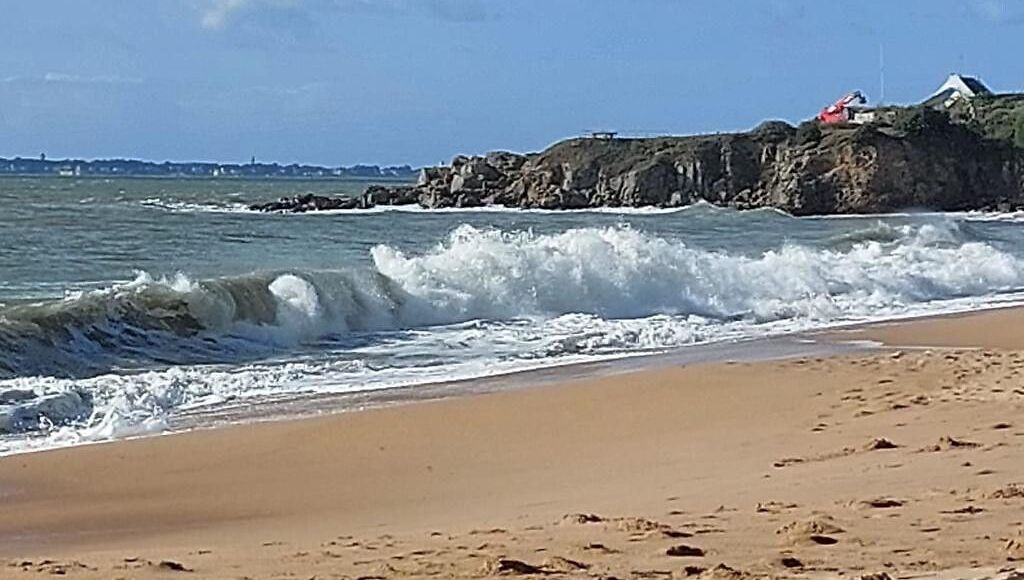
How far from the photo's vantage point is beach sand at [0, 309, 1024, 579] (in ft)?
20.6

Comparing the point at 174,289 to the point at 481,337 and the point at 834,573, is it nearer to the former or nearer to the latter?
the point at 481,337

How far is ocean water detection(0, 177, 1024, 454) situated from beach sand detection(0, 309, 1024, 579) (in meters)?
1.78

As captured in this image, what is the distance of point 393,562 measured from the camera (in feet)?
20.7

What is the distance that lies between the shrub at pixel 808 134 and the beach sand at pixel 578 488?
6131 centimetres

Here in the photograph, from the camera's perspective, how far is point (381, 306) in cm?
2078

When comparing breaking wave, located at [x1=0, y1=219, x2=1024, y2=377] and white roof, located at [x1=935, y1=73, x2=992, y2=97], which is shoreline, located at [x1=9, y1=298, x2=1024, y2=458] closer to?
breaking wave, located at [x1=0, y1=219, x2=1024, y2=377]

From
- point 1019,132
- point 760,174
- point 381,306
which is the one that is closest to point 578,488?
point 381,306

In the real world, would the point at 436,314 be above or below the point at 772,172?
below

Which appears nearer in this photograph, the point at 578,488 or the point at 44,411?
the point at 578,488

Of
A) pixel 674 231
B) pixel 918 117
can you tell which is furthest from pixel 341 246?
pixel 918 117

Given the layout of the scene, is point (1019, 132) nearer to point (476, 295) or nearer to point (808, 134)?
point (808, 134)

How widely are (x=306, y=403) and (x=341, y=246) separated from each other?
26.2 m

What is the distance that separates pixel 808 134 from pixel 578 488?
68.4 meters

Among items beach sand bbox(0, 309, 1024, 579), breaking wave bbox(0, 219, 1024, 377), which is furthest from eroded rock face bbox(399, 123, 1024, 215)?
beach sand bbox(0, 309, 1024, 579)
